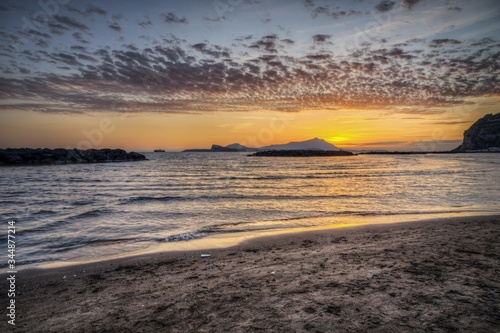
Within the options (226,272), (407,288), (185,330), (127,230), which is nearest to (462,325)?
(407,288)

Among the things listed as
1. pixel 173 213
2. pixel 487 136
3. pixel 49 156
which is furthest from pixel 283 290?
pixel 487 136

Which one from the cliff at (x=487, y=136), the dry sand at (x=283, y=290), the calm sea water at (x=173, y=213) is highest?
the cliff at (x=487, y=136)

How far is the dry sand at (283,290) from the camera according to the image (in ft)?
14.3

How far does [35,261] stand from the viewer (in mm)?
8688

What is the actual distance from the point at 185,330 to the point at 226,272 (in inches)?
105

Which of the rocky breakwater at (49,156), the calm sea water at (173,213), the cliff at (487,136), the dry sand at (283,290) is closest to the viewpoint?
the dry sand at (283,290)

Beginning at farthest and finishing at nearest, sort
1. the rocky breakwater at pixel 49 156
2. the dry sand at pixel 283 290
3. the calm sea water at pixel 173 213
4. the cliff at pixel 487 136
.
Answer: the cliff at pixel 487 136
the rocky breakwater at pixel 49 156
the calm sea water at pixel 173 213
the dry sand at pixel 283 290

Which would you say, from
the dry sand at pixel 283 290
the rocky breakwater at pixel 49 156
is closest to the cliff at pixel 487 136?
the rocky breakwater at pixel 49 156

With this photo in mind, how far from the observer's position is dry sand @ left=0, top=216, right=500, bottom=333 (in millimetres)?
4355

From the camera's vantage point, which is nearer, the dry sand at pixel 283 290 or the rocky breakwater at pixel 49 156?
the dry sand at pixel 283 290

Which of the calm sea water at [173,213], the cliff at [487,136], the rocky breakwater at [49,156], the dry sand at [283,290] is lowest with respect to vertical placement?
the calm sea water at [173,213]

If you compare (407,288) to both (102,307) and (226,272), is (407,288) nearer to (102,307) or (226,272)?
(226,272)

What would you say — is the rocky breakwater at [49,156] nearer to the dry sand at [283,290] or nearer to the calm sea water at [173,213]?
the calm sea water at [173,213]

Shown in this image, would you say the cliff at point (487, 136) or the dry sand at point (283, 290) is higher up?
the cliff at point (487, 136)
